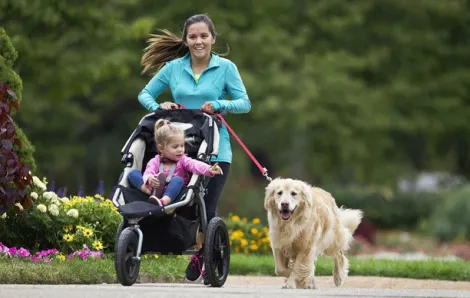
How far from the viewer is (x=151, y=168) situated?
33.8 feet

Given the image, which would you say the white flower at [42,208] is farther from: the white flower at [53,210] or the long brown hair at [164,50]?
the long brown hair at [164,50]

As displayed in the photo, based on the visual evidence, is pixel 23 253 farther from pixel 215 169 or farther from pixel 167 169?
pixel 215 169

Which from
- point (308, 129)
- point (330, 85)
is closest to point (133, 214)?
point (330, 85)

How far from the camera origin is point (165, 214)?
1015 centimetres

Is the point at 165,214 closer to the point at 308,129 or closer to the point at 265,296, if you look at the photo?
the point at 265,296

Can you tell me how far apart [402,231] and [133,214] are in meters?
22.4

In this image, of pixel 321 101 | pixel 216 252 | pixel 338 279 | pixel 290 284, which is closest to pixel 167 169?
pixel 216 252

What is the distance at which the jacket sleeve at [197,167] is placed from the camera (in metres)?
10.2

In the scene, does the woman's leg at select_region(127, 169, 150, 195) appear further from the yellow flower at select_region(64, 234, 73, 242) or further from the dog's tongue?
the yellow flower at select_region(64, 234, 73, 242)

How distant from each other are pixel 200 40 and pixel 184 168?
1200 millimetres

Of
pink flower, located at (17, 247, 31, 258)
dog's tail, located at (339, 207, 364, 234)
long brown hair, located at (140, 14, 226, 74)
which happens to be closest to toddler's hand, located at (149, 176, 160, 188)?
long brown hair, located at (140, 14, 226, 74)

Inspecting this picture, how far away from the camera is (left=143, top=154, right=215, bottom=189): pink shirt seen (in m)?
10.2

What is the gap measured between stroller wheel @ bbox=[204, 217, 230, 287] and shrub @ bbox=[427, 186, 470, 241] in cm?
1591

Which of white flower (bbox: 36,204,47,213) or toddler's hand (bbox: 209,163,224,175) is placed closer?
toddler's hand (bbox: 209,163,224,175)
